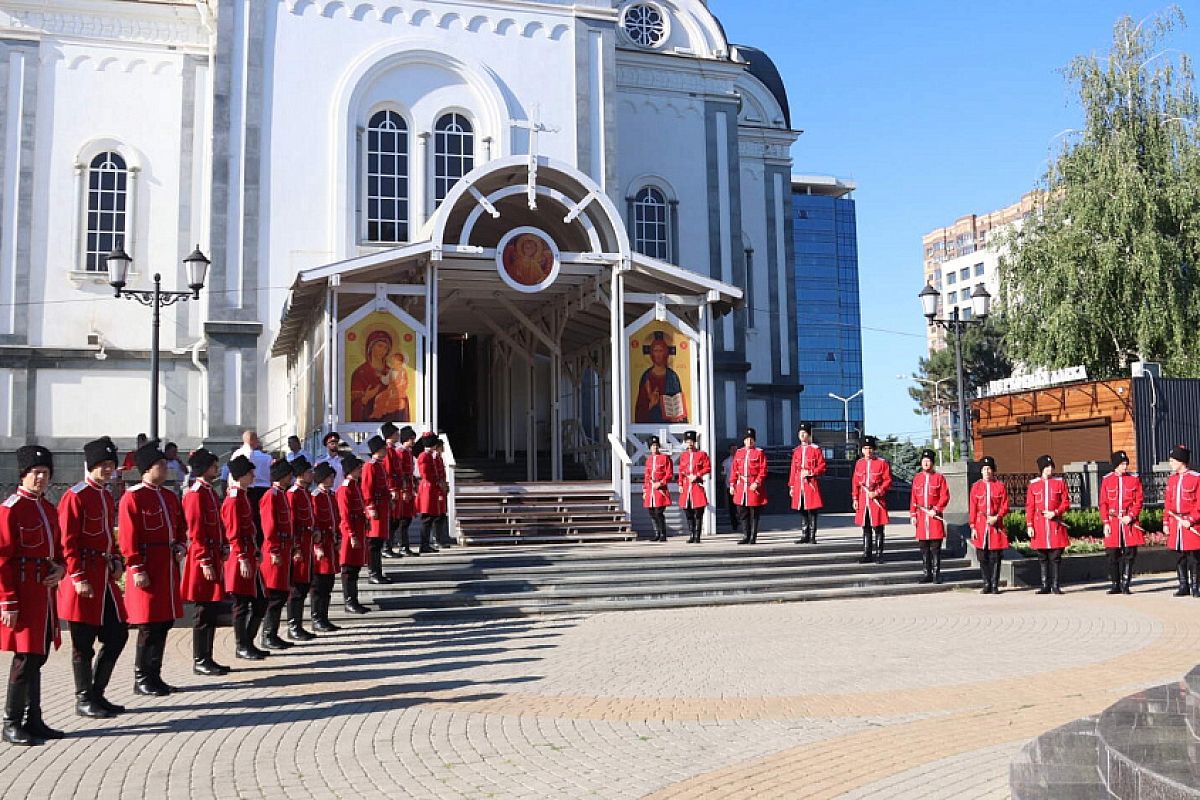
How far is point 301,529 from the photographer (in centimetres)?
1145

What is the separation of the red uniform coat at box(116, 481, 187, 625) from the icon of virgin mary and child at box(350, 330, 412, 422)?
30.6 ft

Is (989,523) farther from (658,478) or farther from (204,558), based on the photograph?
(204,558)

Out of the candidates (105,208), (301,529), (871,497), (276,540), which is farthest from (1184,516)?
(105,208)

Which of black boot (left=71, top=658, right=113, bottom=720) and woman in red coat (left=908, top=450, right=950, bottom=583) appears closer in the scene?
black boot (left=71, top=658, right=113, bottom=720)

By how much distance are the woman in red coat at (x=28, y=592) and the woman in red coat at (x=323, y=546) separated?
391 cm

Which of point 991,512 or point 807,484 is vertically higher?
point 807,484

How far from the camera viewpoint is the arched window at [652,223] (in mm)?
30422

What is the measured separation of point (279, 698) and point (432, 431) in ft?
31.0

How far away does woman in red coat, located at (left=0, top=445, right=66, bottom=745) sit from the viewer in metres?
7.56

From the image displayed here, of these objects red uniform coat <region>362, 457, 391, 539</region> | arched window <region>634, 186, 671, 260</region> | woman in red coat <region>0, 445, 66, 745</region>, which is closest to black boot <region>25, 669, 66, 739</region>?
woman in red coat <region>0, 445, 66, 745</region>

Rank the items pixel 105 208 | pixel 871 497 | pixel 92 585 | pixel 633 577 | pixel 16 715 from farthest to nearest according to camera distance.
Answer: pixel 105 208 < pixel 871 497 < pixel 633 577 < pixel 92 585 < pixel 16 715

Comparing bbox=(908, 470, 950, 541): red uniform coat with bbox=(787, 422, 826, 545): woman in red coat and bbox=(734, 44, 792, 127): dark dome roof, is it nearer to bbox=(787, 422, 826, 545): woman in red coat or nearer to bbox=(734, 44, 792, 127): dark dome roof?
bbox=(787, 422, 826, 545): woman in red coat

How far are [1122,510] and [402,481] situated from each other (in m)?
10.0

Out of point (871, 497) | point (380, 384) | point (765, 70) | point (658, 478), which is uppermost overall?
point (765, 70)
